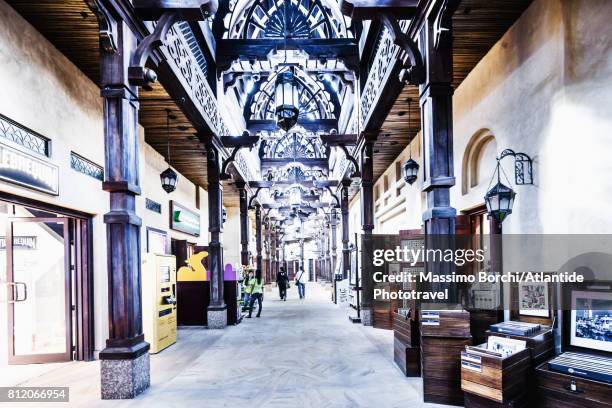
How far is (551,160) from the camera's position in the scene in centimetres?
509

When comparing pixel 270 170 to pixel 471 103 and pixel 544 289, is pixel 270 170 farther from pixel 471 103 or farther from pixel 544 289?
pixel 544 289

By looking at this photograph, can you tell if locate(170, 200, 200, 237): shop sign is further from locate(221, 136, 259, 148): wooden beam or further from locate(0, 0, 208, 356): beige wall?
locate(0, 0, 208, 356): beige wall

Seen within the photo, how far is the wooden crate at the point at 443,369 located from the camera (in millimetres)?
4656

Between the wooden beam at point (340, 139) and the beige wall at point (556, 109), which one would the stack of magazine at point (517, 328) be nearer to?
the beige wall at point (556, 109)

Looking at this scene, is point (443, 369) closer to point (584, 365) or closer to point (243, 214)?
point (584, 365)

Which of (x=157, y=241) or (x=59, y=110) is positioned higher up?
(x=59, y=110)

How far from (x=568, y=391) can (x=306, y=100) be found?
55.1 feet

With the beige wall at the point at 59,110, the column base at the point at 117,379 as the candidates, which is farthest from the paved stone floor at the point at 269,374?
the beige wall at the point at 59,110

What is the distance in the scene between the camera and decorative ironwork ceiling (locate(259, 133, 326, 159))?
22.9 metres

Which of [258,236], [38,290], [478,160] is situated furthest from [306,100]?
[38,290]

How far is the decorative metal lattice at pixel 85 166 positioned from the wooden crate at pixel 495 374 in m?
5.95

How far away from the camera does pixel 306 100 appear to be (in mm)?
19188

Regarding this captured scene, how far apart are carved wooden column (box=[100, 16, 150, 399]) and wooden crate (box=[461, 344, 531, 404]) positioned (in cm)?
355

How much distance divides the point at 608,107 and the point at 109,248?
214 inches
